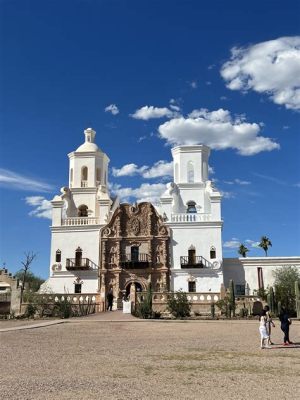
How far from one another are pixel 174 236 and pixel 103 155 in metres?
12.1

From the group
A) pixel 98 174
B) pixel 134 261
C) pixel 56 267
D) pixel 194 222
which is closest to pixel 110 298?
pixel 134 261

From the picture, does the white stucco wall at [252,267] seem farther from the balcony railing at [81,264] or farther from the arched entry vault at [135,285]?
the balcony railing at [81,264]

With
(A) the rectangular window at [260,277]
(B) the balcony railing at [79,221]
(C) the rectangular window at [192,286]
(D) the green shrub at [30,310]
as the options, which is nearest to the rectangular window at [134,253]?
(B) the balcony railing at [79,221]

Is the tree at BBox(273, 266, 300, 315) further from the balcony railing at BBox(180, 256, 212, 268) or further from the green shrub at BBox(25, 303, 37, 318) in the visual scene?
the green shrub at BBox(25, 303, 37, 318)

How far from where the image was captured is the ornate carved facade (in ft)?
136

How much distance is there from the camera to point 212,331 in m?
20.3

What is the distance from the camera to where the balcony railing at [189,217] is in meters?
42.3

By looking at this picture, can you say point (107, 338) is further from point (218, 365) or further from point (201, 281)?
point (201, 281)

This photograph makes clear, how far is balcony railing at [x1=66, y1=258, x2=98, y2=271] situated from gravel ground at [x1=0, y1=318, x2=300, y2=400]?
79.1 ft

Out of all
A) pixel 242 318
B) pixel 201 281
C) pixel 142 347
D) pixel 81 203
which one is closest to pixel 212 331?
pixel 142 347

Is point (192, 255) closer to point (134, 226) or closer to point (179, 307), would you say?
point (134, 226)

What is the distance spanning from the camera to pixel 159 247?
42.1m

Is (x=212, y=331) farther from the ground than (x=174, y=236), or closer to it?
closer to it

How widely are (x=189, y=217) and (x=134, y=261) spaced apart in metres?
6.28
